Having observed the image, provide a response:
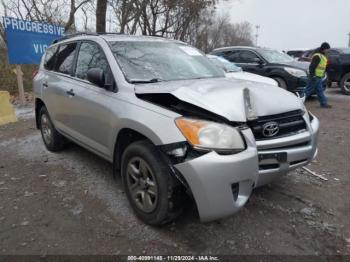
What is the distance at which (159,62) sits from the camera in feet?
13.0

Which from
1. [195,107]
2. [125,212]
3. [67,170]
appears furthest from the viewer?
[67,170]

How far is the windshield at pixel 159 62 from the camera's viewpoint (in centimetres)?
370

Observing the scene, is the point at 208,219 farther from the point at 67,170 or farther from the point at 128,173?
the point at 67,170

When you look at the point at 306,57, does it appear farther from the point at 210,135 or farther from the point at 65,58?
the point at 210,135

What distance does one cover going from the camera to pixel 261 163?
2.96 meters

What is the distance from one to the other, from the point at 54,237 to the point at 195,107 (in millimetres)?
1740

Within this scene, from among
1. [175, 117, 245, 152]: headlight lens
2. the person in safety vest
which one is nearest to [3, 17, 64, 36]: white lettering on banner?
the person in safety vest

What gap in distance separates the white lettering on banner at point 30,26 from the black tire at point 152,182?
796cm

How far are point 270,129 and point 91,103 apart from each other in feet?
6.48

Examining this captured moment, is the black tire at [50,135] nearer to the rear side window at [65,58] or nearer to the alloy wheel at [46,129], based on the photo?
the alloy wheel at [46,129]

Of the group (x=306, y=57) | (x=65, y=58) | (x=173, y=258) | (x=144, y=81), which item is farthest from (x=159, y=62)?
(x=306, y=57)

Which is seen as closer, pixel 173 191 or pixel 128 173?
pixel 173 191

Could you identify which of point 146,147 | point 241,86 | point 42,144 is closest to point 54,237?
point 146,147

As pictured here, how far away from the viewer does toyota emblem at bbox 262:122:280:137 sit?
3036mm
